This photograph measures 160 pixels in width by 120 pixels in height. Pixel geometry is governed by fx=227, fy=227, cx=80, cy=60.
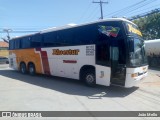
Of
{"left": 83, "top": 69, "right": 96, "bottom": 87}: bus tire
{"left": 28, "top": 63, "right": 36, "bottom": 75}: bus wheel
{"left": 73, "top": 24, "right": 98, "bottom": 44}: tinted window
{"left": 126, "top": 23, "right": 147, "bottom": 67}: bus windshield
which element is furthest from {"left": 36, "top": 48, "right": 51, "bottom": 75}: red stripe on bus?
{"left": 126, "top": 23, "right": 147, "bottom": 67}: bus windshield

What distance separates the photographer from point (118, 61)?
34.9 ft

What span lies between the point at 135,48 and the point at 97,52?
1.87 metres

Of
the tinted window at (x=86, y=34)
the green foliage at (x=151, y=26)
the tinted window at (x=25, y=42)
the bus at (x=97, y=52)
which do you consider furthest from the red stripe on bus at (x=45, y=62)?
the green foliage at (x=151, y=26)

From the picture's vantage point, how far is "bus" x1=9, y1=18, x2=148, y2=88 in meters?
10.5

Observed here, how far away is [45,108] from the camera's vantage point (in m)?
8.05

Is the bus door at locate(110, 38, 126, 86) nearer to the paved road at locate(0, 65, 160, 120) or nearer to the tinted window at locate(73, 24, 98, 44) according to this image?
the paved road at locate(0, 65, 160, 120)

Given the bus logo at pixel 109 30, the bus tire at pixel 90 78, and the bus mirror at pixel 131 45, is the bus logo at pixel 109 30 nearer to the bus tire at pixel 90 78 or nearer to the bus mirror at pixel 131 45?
the bus mirror at pixel 131 45

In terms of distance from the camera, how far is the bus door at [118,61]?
10.4 m

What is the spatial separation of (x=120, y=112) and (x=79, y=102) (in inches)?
74.6

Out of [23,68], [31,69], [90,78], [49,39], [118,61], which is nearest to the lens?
[118,61]

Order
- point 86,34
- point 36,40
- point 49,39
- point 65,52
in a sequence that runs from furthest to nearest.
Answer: point 36,40 → point 49,39 → point 65,52 → point 86,34

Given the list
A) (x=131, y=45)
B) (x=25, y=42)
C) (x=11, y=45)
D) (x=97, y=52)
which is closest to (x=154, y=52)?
(x=25, y=42)

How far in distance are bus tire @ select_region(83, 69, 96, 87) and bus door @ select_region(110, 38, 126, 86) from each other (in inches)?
51.6

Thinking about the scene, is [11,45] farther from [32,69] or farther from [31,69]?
[32,69]
